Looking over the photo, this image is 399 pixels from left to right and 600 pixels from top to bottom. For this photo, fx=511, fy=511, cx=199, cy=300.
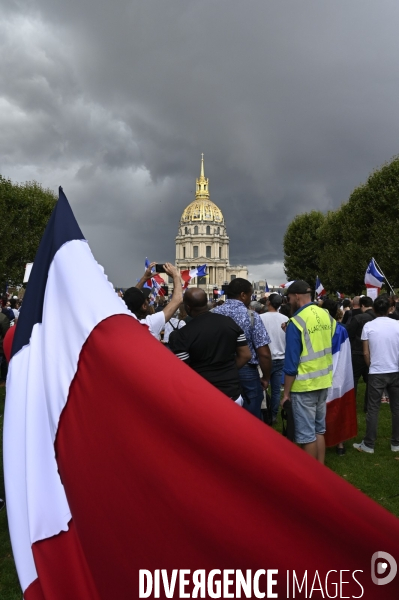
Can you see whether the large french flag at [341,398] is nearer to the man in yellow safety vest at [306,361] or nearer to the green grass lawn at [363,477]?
the green grass lawn at [363,477]

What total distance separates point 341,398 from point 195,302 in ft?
12.1

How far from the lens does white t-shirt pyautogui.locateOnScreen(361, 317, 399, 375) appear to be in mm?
6855

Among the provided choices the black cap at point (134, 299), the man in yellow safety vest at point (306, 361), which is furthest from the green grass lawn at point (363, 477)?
the black cap at point (134, 299)

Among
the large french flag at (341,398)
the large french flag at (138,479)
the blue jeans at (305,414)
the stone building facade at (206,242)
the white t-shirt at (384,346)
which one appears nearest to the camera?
the large french flag at (138,479)

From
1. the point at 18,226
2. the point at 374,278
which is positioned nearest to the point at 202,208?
the point at 18,226

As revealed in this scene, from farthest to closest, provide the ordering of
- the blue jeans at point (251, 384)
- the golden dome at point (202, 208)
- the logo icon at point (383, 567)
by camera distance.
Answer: the golden dome at point (202, 208), the blue jeans at point (251, 384), the logo icon at point (383, 567)

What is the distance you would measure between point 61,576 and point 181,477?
666 millimetres

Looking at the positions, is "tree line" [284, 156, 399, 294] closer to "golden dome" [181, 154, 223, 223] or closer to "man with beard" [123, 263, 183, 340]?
"man with beard" [123, 263, 183, 340]

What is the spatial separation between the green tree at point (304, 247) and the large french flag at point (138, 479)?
49.5 meters

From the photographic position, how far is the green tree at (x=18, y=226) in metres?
34.0

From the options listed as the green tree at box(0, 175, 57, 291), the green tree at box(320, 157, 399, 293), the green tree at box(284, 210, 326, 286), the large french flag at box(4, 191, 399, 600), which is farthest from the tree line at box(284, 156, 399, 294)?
the large french flag at box(4, 191, 399, 600)

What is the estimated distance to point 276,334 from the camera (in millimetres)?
8430

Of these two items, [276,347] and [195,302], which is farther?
[276,347]

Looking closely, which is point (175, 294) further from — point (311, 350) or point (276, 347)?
point (276, 347)
